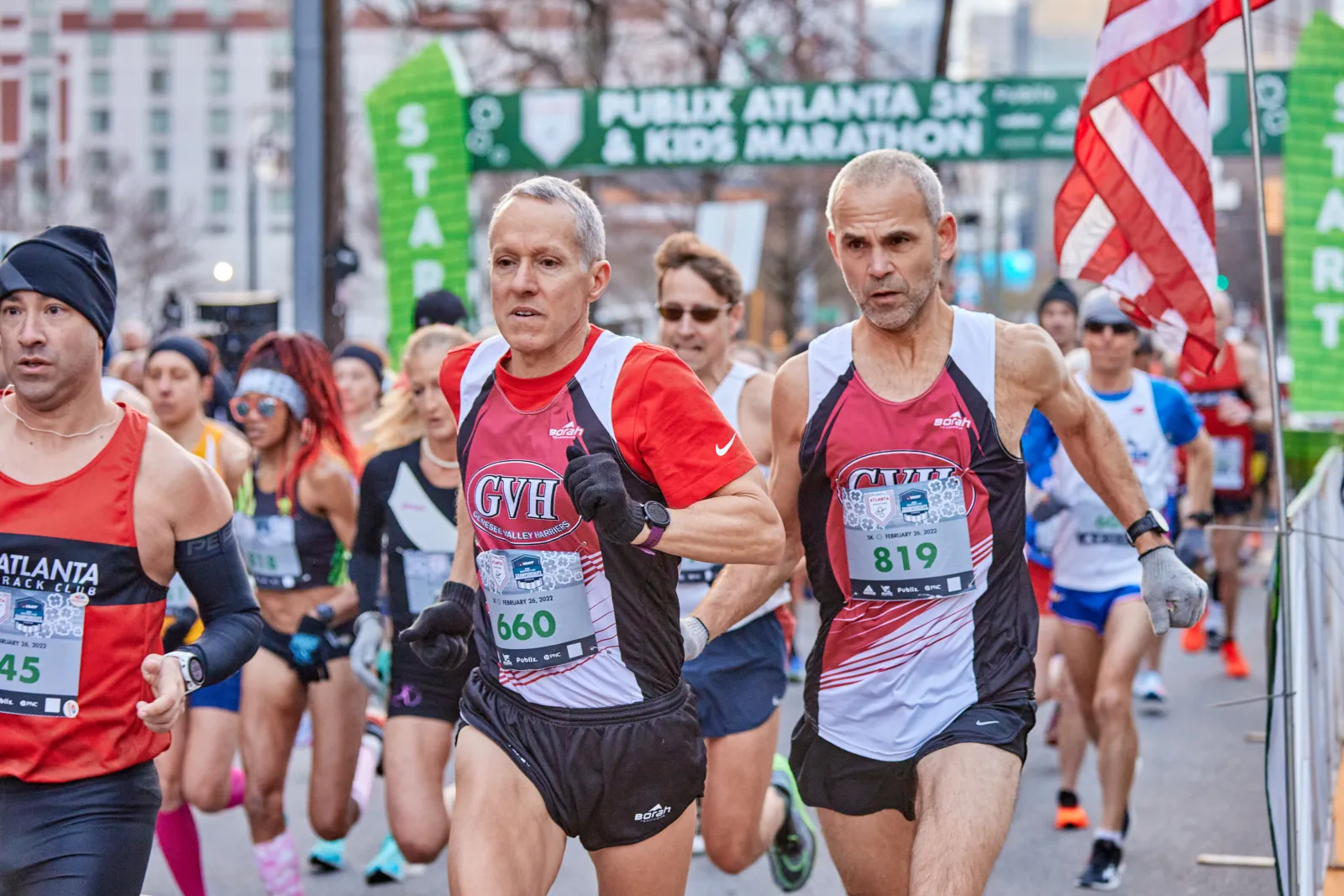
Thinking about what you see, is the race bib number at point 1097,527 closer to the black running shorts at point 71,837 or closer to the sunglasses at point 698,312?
the sunglasses at point 698,312

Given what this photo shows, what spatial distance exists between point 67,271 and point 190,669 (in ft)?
3.15

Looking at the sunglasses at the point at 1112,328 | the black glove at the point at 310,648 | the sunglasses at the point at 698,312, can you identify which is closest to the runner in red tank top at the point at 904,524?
the sunglasses at the point at 698,312

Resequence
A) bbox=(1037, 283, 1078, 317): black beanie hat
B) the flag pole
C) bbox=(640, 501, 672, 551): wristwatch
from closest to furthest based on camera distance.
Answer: bbox=(640, 501, 672, 551): wristwatch
the flag pole
bbox=(1037, 283, 1078, 317): black beanie hat

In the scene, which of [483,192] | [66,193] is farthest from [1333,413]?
[66,193]

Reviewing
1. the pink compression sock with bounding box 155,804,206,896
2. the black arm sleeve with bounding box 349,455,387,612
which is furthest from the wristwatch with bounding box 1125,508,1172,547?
the pink compression sock with bounding box 155,804,206,896

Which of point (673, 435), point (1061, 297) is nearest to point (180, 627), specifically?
point (673, 435)

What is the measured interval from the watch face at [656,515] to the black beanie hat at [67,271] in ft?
4.66

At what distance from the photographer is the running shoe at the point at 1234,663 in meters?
11.4

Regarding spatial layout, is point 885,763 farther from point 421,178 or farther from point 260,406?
point 421,178

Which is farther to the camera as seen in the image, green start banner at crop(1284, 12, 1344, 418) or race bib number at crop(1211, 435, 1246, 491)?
green start banner at crop(1284, 12, 1344, 418)

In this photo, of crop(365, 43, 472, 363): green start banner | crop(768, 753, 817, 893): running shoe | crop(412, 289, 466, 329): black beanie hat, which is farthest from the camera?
crop(365, 43, 472, 363): green start banner

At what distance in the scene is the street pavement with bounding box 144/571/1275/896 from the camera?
22.4 feet

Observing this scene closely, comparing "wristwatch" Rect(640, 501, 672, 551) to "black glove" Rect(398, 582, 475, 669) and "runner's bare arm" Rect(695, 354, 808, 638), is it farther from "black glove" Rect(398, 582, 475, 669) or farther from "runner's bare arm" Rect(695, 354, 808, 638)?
"runner's bare arm" Rect(695, 354, 808, 638)

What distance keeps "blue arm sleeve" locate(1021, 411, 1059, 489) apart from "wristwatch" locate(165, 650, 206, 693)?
4309 millimetres
